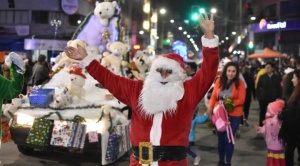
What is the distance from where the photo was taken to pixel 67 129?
21.9 feet

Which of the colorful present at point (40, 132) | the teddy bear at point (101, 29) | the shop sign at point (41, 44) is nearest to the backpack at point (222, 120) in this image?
the colorful present at point (40, 132)

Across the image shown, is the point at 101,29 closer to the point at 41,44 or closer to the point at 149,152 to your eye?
the point at 149,152

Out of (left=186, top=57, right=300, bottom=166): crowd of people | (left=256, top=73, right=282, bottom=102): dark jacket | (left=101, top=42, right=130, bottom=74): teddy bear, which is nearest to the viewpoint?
(left=186, top=57, right=300, bottom=166): crowd of people

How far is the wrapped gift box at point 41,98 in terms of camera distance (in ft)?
23.4

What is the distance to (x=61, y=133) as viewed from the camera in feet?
22.0

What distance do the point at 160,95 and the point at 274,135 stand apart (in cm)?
333

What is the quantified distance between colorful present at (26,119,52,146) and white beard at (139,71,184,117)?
3.44 meters

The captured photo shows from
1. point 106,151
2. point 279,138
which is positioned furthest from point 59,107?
point 279,138

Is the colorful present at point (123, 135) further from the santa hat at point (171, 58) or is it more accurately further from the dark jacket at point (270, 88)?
the dark jacket at point (270, 88)

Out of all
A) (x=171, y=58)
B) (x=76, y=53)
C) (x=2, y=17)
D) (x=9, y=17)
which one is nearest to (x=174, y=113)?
(x=171, y=58)

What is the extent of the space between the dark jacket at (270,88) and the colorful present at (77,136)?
535 centimetres

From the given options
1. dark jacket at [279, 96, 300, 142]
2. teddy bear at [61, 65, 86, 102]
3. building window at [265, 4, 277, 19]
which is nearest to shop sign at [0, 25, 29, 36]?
building window at [265, 4, 277, 19]

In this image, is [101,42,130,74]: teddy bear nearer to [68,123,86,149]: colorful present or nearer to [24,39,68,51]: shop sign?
[68,123,86,149]: colorful present

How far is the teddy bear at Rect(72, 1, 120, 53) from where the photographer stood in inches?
402
